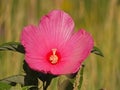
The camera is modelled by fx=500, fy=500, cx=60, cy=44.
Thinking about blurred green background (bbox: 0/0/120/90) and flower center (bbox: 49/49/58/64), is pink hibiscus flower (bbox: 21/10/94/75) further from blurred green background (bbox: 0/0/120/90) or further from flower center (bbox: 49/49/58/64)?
blurred green background (bbox: 0/0/120/90)

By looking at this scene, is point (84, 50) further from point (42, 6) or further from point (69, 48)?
point (42, 6)

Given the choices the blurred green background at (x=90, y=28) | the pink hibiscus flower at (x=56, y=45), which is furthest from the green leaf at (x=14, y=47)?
the blurred green background at (x=90, y=28)

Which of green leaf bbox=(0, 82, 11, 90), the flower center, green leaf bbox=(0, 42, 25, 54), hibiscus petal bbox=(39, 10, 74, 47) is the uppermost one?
hibiscus petal bbox=(39, 10, 74, 47)

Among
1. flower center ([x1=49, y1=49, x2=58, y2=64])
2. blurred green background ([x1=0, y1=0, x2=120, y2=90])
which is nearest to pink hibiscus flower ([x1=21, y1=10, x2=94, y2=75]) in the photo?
flower center ([x1=49, y1=49, x2=58, y2=64])

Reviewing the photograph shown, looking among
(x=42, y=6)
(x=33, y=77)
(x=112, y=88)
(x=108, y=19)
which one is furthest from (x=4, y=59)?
(x=33, y=77)

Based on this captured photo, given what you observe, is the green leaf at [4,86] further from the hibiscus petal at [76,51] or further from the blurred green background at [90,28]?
the blurred green background at [90,28]
